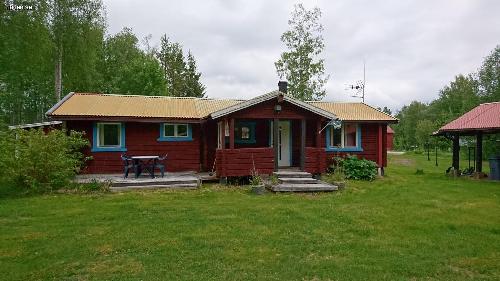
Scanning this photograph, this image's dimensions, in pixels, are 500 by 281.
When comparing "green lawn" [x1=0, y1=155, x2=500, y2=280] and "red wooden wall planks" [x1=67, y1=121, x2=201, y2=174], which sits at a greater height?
"red wooden wall planks" [x1=67, y1=121, x2=201, y2=174]

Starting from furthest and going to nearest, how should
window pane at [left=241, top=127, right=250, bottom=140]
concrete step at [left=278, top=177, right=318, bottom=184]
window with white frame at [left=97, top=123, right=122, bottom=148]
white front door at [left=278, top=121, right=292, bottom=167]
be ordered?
white front door at [left=278, top=121, right=292, bottom=167] → window pane at [left=241, top=127, right=250, bottom=140] → window with white frame at [left=97, top=123, right=122, bottom=148] → concrete step at [left=278, top=177, right=318, bottom=184]

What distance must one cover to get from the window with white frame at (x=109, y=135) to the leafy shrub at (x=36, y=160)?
2310 mm

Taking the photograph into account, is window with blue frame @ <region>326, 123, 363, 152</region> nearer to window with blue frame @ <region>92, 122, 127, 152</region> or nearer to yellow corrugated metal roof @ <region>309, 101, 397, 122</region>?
yellow corrugated metal roof @ <region>309, 101, 397, 122</region>

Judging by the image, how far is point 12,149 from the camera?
11.6m

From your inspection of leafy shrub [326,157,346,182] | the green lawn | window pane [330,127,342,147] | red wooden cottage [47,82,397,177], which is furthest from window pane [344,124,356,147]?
the green lawn

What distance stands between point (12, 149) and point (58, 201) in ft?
9.26

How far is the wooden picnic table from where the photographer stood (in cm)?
1308

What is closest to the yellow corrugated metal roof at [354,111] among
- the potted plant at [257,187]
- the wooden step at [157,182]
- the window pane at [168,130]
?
the potted plant at [257,187]

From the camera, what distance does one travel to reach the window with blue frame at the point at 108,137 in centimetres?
1419

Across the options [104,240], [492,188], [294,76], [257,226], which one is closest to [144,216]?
[104,240]

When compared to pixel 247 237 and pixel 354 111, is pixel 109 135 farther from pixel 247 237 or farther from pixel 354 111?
pixel 354 111

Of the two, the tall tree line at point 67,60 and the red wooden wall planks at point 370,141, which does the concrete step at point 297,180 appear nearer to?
the red wooden wall planks at point 370,141

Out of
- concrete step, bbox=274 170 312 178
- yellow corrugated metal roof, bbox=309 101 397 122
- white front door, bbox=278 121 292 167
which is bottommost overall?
concrete step, bbox=274 170 312 178

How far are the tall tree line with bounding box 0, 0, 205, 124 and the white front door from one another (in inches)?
388
